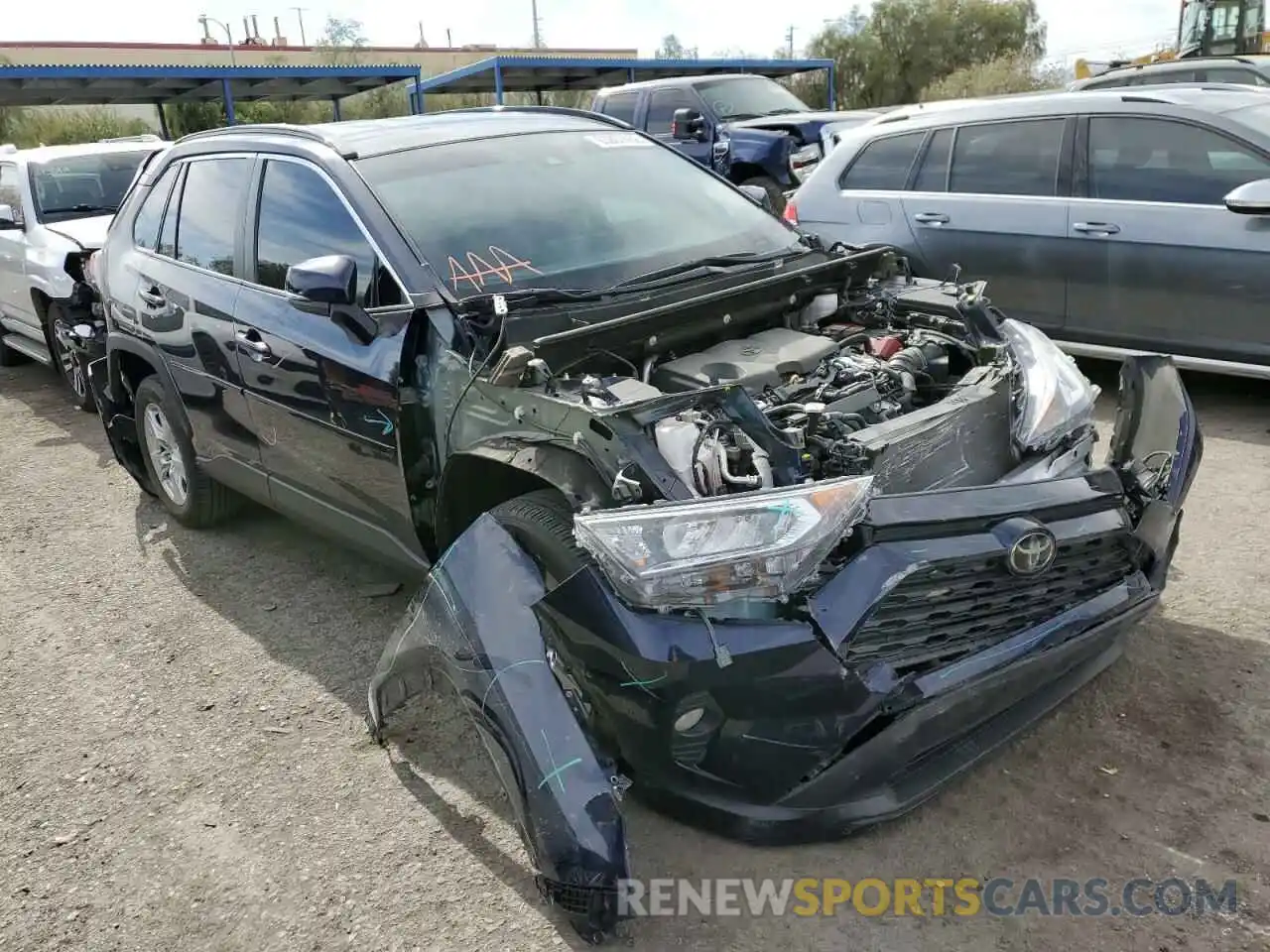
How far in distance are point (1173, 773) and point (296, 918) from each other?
2359mm

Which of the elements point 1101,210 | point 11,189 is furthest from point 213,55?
point 1101,210

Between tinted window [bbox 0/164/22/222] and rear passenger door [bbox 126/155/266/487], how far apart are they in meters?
4.19

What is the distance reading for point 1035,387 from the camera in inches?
129

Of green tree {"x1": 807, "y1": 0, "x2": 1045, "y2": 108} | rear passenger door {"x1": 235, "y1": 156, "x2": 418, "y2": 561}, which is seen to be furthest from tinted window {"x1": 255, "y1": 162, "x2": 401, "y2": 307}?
green tree {"x1": 807, "y1": 0, "x2": 1045, "y2": 108}

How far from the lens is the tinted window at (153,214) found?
4.85 meters

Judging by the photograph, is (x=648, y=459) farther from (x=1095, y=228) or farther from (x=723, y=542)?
(x=1095, y=228)

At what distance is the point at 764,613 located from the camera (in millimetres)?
2332

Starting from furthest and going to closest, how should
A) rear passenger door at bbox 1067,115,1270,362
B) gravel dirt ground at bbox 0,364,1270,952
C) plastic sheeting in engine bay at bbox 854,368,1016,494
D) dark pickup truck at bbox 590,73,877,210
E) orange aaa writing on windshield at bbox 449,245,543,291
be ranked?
1. dark pickup truck at bbox 590,73,877,210
2. rear passenger door at bbox 1067,115,1270,362
3. orange aaa writing on windshield at bbox 449,245,543,291
4. plastic sheeting in engine bay at bbox 854,368,1016,494
5. gravel dirt ground at bbox 0,364,1270,952

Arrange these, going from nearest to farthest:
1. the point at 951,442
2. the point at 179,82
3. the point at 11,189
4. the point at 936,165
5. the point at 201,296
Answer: the point at 951,442 → the point at 201,296 → the point at 936,165 → the point at 11,189 → the point at 179,82

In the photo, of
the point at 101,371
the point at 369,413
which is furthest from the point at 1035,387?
the point at 101,371

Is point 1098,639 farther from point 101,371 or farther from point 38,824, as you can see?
point 101,371

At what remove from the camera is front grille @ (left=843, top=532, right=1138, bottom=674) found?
2.39 meters

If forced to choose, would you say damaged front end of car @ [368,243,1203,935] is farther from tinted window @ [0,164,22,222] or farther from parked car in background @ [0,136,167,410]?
tinted window @ [0,164,22,222]

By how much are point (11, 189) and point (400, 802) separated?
→ 303 inches
